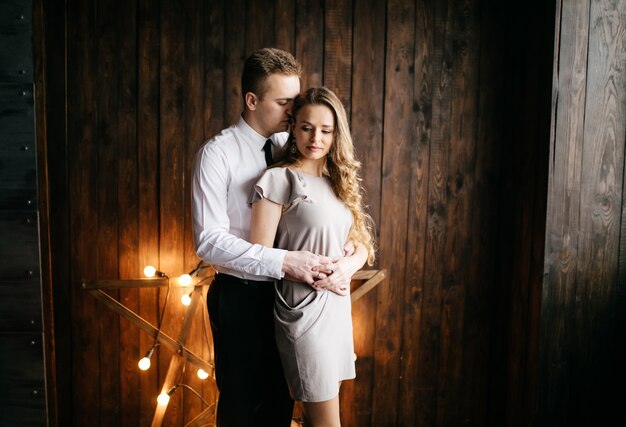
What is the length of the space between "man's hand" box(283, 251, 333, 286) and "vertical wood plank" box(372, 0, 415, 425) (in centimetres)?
86

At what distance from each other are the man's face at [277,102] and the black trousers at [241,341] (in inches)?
22.1

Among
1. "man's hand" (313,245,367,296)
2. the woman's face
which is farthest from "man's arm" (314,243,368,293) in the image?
the woman's face

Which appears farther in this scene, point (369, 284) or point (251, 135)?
point (369, 284)

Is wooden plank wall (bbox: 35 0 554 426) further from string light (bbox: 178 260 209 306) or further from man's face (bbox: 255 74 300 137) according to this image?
man's face (bbox: 255 74 300 137)

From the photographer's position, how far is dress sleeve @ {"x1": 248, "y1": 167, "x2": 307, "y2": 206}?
148 centimetres

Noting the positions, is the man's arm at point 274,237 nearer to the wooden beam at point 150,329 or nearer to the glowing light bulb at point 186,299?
the glowing light bulb at point 186,299

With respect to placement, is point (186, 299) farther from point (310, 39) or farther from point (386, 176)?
point (310, 39)

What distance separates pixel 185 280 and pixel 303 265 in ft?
2.54

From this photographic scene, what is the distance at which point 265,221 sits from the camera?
1491 millimetres

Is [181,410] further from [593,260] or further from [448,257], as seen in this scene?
[593,260]

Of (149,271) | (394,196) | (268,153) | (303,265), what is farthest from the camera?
(394,196)

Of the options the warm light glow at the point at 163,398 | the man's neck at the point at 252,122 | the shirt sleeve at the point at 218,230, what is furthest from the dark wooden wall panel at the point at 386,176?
the shirt sleeve at the point at 218,230

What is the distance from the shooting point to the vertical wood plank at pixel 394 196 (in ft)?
7.16

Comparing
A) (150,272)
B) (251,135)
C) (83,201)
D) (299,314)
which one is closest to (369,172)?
(251,135)
